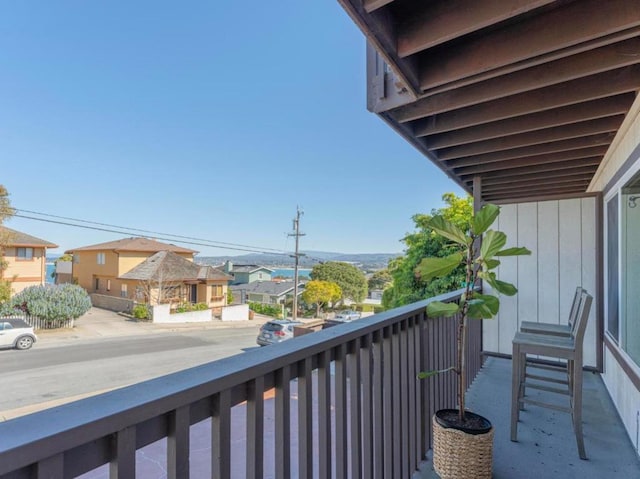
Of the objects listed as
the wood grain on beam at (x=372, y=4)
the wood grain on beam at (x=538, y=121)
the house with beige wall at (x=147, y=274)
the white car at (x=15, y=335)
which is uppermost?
the wood grain on beam at (x=372, y=4)

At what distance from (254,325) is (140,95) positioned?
12246mm

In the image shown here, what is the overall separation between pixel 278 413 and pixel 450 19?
1669 millimetres

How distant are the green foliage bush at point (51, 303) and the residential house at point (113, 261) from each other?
4532 mm

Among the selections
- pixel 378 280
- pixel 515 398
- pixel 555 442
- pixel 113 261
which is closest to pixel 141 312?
pixel 113 261

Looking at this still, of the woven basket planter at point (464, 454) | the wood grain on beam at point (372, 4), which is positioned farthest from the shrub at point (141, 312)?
the wood grain on beam at point (372, 4)

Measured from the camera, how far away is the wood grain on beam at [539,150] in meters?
2.60

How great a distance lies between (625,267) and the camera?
2.54 meters

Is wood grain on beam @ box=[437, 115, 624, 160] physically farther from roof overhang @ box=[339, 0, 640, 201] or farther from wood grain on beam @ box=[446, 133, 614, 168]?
wood grain on beam @ box=[446, 133, 614, 168]

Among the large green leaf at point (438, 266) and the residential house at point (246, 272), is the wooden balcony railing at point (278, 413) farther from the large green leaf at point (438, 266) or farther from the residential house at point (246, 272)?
the residential house at point (246, 272)

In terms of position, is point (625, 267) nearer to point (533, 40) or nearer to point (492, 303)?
point (492, 303)

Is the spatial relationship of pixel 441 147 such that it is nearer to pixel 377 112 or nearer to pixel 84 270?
pixel 377 112

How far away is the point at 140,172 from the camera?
23594 mm

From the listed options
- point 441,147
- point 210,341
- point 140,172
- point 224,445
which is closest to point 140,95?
point 140,172

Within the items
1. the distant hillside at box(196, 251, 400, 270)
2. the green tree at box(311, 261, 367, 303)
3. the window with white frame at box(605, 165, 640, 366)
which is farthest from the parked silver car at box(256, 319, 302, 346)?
the distant hillside at box(196, 251, 400, 270)
